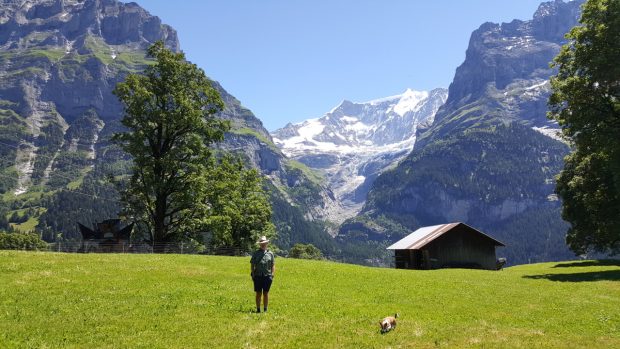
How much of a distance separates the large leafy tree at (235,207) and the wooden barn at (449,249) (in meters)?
22.9

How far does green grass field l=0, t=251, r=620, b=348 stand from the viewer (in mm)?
15984

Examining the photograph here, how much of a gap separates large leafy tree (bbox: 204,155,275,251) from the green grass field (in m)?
17.1

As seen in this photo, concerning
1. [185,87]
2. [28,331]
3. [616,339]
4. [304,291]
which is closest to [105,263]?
[304,291]

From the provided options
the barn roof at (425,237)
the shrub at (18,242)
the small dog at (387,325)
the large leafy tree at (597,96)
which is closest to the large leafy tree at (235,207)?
the barn roof at (425,237)

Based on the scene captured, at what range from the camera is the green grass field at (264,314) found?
1598 centimetres

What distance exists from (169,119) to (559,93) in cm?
3775

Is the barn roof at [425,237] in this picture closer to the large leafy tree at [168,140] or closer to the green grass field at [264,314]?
the large leafy tree at [168,140]

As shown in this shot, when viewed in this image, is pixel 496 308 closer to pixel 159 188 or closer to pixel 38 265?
pixel 38 265

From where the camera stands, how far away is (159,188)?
47719mm

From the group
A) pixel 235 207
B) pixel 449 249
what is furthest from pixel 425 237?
pixel 235 207

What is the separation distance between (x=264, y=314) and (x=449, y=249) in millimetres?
62438

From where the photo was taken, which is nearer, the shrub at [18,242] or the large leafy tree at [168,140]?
the large leafy tree at [168,140]

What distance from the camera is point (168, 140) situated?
49.9m

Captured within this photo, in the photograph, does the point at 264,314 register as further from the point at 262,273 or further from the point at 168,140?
the point at 168,140
